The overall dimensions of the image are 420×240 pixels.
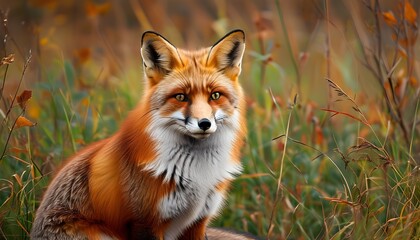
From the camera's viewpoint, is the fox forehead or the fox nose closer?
the fox nose

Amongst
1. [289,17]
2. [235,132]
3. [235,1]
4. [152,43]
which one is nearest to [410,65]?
[235,132]

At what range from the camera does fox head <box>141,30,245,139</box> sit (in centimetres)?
397

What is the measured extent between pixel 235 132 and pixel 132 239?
889 millimetres

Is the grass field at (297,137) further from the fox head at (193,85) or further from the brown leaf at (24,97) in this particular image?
the fox head at (193,85)

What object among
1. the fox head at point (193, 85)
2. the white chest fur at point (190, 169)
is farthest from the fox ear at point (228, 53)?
the white chest fur at point (190, 169)

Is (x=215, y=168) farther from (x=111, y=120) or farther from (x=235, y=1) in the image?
(x=235, y=1)

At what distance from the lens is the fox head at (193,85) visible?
3971 millimetres

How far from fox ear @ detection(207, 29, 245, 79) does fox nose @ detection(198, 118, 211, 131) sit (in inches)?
20.5

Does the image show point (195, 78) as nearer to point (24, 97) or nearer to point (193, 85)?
point (193, 85)

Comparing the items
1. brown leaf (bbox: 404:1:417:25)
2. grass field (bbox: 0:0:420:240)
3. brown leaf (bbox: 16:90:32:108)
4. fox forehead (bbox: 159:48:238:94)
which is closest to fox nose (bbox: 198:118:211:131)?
fox forehead (bbox: 159:48:238:94)

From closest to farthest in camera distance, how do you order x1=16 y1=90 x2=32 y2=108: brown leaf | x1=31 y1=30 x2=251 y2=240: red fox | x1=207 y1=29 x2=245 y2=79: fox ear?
x1=31 y1=30 x2=251 y2=240: red fox
x1=207 y1=29 x2=245 y2=79: fox ear
x1=16 y1=90 x2=32 y2=108: brown leaf

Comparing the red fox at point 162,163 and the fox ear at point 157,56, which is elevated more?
the fox ear at point 157,56

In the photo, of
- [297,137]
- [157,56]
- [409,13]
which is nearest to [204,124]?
[157,56]

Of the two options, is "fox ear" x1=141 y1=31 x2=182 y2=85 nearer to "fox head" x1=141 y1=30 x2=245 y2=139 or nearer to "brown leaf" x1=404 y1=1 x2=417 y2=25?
"fox head" x1=141 y1=30 x2=245 y2=139
